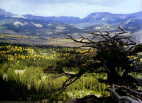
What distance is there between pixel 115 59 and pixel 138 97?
1.47m

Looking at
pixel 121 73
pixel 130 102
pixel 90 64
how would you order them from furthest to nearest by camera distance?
1. pixel 121 73
2. pixel 90 64
3. pixel 130 102

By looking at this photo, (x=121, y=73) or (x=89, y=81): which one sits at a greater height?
(x=121, y=73)

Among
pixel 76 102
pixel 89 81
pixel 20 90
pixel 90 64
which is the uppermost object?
pixel 90 64

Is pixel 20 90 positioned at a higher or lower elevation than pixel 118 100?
lower

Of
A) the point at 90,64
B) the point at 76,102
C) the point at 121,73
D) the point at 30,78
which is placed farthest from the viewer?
the point at 30,78

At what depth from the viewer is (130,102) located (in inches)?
195

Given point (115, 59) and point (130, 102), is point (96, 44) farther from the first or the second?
point (130, 102)

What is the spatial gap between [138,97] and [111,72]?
1.46m

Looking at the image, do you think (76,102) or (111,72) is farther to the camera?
(111,72)

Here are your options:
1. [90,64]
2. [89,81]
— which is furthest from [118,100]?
[89,81]

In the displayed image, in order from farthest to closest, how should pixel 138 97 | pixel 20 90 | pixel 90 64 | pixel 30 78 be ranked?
pixel 30 78 → pixel 20 90 → pixel 90 64 → pixel 138 97

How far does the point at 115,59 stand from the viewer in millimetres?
6684

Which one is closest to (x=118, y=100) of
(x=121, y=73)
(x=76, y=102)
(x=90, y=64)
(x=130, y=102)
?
(x=130, y=102)

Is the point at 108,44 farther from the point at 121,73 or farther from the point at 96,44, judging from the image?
the point at 121,73
